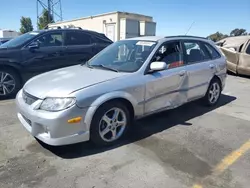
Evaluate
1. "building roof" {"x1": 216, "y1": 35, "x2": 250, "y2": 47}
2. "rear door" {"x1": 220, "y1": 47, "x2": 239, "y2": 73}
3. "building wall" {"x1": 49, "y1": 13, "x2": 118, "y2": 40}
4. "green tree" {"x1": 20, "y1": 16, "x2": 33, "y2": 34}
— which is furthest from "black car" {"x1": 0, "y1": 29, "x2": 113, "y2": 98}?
"green tree" {"x1": 20, "y1": 16, "x2": 33, "y2": 34}

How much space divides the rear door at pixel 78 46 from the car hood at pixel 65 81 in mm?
2886

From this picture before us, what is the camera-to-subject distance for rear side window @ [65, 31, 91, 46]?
6906 mm

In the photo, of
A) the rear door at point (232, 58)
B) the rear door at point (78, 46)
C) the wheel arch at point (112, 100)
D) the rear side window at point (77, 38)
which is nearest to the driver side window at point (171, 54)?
the wheel arch at point (112, 100)

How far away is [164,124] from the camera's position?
4.43m

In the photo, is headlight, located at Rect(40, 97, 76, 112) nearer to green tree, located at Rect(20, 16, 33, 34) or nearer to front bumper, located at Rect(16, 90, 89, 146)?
front bumper, located at Rect(16, 90, 89, 146)

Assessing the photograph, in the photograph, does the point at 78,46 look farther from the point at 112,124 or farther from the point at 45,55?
the point at 112,124

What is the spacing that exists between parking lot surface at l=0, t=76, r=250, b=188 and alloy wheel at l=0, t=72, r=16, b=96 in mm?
1469

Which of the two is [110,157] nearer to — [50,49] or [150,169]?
[150,169]

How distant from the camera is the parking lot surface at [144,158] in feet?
9.04

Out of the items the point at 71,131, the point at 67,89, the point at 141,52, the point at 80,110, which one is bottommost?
the point at 71,131

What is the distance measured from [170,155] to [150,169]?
0.47 m

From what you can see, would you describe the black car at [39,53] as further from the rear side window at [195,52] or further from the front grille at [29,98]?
the rear side window at [195,52]

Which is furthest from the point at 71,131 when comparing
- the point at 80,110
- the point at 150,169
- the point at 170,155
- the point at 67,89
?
the point at 170,155

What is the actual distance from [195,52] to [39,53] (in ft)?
12.3
